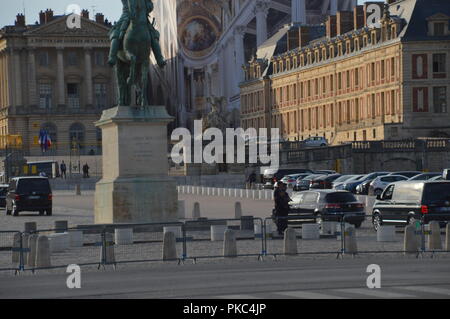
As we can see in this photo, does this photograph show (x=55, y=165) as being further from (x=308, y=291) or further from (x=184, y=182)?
(x=308, y=291)

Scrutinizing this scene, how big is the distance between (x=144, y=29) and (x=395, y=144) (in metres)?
60.1

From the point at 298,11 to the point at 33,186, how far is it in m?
82.1

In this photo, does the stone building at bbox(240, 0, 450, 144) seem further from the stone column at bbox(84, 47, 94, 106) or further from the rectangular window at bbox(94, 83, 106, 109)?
the rectangular window at bbox(94, 83, 106, 109)

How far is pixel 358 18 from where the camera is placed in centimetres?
12088

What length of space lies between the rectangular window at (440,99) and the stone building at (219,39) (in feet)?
127

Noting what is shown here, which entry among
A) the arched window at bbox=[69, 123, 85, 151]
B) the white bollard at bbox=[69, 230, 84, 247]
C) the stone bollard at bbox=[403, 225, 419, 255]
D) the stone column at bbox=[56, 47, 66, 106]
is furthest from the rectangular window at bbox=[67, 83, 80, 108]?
the stone bollard at bbox=[403, 225, 419, 255]

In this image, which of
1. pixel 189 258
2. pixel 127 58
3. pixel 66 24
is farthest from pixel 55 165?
pixel 189 258

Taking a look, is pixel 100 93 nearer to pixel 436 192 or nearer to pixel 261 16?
pixel 261 16

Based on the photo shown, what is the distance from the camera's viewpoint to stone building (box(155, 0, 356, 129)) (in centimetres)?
14762

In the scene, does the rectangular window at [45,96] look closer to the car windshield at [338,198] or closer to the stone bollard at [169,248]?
the car windshield at [338,198]

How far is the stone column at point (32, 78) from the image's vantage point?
627 ft

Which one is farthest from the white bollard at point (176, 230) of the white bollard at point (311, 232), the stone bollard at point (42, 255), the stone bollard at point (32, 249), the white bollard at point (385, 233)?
the white bollard at point (385, 233)

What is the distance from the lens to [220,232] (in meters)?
40.9

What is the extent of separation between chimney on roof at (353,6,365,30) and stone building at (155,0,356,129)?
2415cm
